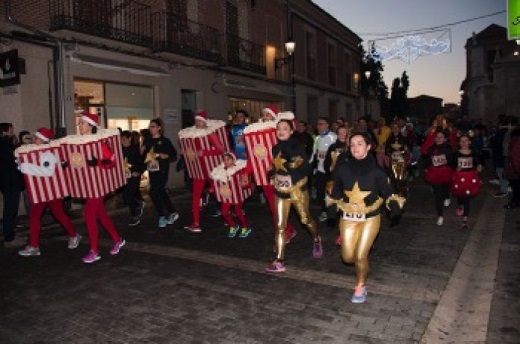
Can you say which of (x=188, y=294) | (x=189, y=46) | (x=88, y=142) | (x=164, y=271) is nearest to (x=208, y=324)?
(x=188, y=294)

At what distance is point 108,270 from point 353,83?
3121 cm

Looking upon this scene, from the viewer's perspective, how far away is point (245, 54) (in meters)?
19.5

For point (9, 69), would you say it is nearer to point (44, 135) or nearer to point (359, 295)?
point (44, 135)

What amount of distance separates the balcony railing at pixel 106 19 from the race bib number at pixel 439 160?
28.8ft

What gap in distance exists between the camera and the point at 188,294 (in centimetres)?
500

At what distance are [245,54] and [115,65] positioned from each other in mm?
7874

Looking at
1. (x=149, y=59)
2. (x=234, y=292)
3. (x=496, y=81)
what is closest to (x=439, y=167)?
(x=234, y=292)

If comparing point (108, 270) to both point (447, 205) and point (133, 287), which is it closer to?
point (133, 287)

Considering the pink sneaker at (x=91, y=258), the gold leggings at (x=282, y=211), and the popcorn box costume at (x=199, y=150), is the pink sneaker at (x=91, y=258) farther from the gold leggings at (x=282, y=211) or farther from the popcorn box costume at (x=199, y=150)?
the gold leggings at (x=282, y=211)

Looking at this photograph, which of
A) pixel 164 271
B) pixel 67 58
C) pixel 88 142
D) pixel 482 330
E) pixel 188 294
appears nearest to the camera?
pixel 482 330

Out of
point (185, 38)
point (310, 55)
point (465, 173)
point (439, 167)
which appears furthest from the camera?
point (310, 55)

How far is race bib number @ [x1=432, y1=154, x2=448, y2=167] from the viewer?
26.2ft

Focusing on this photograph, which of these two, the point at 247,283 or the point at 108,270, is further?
the point at 108,270

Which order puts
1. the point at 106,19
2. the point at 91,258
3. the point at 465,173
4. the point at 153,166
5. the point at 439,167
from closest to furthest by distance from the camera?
1. the point at 91,258
2. the point at 465,173
3. the point at 439,167
4. the point at 153,166
5. the point at 106,19
